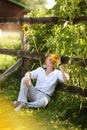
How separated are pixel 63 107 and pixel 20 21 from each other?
2472 mm

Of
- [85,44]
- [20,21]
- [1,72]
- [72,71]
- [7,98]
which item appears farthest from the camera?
[1,72]

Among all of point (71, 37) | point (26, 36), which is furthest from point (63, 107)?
point (26, 36)

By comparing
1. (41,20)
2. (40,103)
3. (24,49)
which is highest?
(41,20)

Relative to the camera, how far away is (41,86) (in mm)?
8031

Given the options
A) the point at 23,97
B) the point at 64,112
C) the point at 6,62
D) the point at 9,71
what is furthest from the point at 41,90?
the point at 6,62

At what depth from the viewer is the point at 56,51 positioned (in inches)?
305

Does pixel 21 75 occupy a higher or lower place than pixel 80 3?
lower

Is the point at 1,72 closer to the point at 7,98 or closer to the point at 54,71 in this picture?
the point at 7,98

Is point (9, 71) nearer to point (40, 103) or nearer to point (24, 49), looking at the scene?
point (24, 49)

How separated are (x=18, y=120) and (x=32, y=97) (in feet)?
3.08

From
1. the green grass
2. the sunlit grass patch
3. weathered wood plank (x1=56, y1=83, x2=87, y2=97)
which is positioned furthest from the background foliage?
the sunlit grass patch

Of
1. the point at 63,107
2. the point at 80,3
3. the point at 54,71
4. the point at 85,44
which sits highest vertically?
the point at 80,3

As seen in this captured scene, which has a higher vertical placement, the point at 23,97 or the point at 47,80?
the point at 47,80

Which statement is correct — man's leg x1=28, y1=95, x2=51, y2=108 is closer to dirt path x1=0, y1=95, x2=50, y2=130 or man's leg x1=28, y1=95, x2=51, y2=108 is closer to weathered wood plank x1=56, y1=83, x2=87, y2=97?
dirt path x1=0, y1=95, x2=50, y2=130
